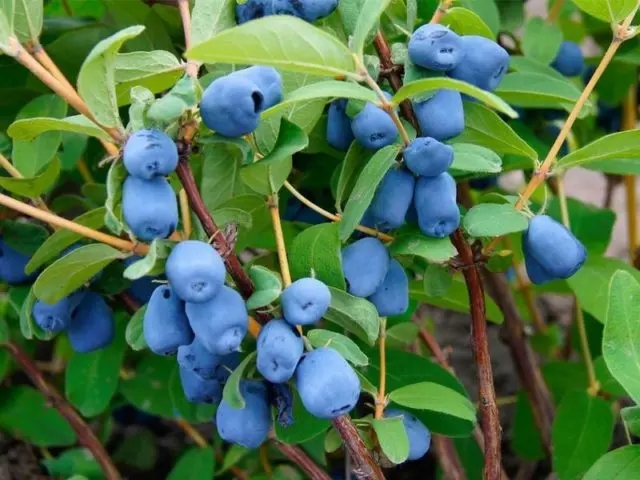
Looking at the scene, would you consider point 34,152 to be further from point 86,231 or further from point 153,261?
point 153,261

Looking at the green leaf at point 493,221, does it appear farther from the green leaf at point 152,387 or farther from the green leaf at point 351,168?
the green leaf at point 152,387

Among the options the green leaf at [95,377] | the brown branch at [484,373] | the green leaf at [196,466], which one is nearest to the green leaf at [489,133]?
the brown branch at [484,373]

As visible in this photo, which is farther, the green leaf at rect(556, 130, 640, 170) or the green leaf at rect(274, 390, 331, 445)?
the green leaf at rect(274, 390, 331, 445)

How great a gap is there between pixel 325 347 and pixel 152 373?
0.55 m

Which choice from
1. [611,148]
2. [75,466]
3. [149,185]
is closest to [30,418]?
[75,466]

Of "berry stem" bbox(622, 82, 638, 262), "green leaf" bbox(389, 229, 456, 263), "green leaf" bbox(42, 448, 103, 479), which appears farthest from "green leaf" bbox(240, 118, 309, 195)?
"berry stem" bbox(622, 82, 638, 262)

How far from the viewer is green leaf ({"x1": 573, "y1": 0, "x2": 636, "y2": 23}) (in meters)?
0.69

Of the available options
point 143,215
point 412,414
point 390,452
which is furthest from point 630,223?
point 143,215

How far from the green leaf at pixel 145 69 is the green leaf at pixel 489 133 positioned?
237mm

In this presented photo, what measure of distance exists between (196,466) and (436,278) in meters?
0.54

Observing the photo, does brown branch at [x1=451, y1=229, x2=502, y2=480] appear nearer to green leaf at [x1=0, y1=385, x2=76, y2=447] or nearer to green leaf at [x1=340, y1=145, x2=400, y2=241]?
green leaf at [x1=340, y1=145, x2=400, y2=241]

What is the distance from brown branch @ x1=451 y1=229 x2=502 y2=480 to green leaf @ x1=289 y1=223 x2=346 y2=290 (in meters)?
0.13

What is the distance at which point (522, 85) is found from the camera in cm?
87

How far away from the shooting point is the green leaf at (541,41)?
1046mm
